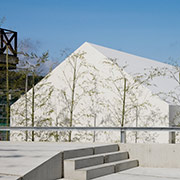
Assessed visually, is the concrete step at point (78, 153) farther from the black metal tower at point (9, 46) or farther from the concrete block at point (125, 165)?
the black metal tower at point (9, 46)

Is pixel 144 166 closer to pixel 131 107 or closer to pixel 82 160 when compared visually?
pixel 82 160

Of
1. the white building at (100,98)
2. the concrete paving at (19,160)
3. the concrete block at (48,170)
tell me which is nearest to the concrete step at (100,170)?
the concrete block at (48,170)

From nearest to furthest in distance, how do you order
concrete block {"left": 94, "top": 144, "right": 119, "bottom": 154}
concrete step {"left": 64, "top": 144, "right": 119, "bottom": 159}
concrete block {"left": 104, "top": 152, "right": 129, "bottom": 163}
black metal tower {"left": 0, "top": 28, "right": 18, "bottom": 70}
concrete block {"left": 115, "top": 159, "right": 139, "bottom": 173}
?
concrete step {"left": 64, "top": 144, "right": 119, "bottom": 159}
concrete block {"left": 115, "top": 159, "right": 139, "bottom": 173}
concrete block {"left": 104, "top": 152, "right": 129, "bottom": 163}
concrete block {"left": 94, "top": 144, "right": 119, "bottom": 154}
black metal tower {"left": 0, "top": 28, "right": 18, "bottom": 70}

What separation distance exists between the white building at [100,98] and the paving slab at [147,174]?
4698 mm

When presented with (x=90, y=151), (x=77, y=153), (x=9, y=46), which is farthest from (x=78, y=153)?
(x=9, y=46)

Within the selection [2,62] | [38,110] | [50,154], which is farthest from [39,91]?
[50,154]

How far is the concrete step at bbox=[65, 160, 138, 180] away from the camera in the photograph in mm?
7504

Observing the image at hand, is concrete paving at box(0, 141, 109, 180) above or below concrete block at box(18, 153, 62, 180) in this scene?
above

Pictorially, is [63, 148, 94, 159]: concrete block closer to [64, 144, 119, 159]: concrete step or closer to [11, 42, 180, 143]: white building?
[64, 144, 119, 159]: concrete step

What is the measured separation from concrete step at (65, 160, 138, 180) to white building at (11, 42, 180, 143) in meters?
4.64

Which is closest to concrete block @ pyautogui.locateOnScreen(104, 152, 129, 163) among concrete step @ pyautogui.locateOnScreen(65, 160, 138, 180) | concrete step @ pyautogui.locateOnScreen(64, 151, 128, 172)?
concrete step @ pyautogui.locateOnScreen(64, 151, 128, 172)

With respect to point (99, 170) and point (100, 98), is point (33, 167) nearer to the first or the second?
point (99, 170)

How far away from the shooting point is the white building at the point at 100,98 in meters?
13.9

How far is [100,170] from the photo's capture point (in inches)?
316
